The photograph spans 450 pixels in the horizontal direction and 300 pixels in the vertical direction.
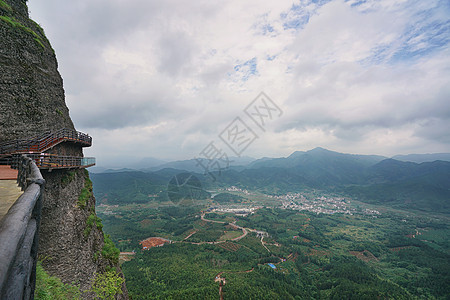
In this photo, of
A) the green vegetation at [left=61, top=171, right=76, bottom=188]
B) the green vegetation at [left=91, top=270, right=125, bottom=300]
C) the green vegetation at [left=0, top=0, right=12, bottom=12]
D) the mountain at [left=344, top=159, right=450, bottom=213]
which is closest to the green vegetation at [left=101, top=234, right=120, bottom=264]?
the green vegetation at [left=91, top=270, right=125, bottom=300]

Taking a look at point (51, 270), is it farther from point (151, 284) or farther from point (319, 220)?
point (319, 220)

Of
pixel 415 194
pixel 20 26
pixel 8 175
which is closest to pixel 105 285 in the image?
pixel 8 175

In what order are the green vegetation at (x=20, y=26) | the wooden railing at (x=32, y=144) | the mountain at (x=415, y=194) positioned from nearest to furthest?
the wooden railing at (x=32, y=144) < the green vegetation at (x=20, y=26) < the mountain at (x=415, y=194)

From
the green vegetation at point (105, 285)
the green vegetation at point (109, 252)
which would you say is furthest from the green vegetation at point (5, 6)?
the green vegetation at point (105, 285)

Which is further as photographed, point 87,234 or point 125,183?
point 125,183

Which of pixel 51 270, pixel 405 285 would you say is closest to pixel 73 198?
pixel 51 270

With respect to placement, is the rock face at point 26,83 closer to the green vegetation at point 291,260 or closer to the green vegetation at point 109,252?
the green vegetation at point 109,252

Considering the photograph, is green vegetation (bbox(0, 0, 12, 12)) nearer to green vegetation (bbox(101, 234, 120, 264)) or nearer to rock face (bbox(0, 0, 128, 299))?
rock face (bbox(0, 0, 128, 299))
